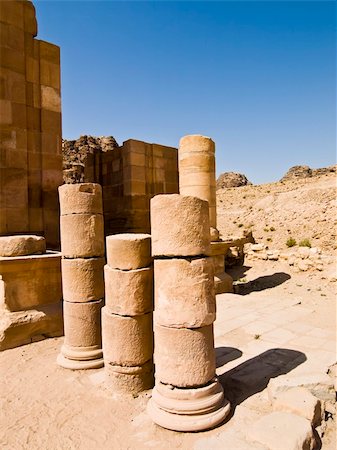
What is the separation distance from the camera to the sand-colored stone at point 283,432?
3.62 meters

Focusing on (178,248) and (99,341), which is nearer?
(178,248)

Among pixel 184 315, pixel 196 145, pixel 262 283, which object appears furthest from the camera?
pixel 262 283

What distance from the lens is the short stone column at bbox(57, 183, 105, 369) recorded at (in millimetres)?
6273

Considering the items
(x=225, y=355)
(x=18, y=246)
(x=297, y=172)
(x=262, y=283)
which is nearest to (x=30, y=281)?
(x=18, y=246)

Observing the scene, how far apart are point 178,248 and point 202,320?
97 centimetres

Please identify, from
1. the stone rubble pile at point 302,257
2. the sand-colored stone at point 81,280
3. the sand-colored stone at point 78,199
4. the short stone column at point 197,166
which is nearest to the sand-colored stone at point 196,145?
the short stone column at point 197,166

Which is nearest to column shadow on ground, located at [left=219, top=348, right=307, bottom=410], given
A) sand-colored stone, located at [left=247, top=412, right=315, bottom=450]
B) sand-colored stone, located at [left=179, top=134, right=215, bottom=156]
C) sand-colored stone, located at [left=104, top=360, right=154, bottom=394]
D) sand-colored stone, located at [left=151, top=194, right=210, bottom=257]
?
sand-colored stone, located at [left=247, top=412, right=315, bottom=450]

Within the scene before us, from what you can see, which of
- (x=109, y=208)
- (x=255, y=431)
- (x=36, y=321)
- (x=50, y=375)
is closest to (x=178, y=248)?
(x=255, y=431)

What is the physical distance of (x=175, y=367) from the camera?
441 cm

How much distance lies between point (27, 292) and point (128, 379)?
11.2 feet

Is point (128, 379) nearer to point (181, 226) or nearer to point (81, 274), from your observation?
point (81, 274)

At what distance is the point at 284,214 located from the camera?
30.0 meters

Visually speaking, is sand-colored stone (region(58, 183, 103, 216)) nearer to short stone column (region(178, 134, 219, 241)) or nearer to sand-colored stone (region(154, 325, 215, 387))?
sand-colored stone (region(154, 325, 215, 387))

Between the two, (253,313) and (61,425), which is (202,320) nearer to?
(61,425)
